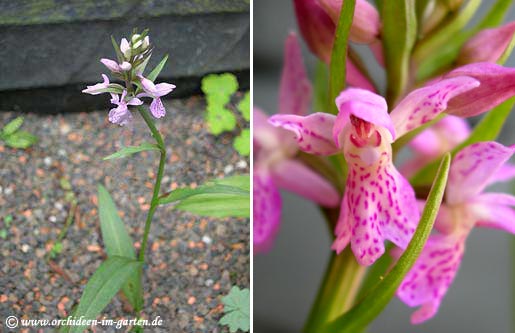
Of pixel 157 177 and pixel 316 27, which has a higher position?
pixel 316 27

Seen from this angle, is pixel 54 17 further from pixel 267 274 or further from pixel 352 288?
pixel 267 274

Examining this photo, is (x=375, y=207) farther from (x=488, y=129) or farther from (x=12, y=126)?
(x=12, y=126)

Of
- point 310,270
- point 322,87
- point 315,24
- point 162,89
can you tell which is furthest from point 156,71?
point 310,270

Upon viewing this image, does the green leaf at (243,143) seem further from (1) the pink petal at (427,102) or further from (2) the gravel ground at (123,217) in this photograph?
(1) the pink petal at (427,102)

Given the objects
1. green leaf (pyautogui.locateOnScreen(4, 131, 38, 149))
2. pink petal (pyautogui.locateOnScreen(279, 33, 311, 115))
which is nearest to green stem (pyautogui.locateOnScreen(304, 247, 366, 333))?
pink petal (pyautogui.locateOnScreen(279, 33, 311, 115))

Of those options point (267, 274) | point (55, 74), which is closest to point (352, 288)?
point (55, 74)

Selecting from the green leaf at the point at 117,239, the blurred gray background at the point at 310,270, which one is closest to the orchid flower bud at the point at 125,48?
the green leaf at the point at 117,239
